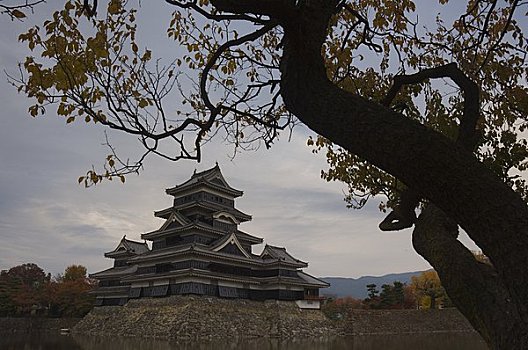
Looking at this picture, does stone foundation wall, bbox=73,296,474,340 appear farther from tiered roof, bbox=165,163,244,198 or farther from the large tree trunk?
the large tree trunk

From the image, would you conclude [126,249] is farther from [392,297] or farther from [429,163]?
[429,163]

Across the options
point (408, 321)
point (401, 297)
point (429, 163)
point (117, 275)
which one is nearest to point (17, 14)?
point (429, 163)

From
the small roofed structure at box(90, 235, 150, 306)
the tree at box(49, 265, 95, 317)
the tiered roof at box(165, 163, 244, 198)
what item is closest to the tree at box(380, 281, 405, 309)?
the tiered roof at box(165, 163, 244, 198)

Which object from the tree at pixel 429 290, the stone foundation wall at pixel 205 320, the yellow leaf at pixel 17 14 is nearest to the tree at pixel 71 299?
the stone foundation wall at pixel 205 320

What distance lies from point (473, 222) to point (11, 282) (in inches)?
1669

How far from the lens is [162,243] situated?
30953mm

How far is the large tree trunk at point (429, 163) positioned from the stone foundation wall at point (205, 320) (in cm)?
2302

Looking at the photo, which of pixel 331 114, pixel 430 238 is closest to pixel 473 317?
pixel 430 238

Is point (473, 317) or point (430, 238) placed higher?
point (430, 238)

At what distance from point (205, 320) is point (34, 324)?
18.3 meters

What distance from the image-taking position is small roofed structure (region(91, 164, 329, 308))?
2752 cm

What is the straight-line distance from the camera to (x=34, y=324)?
35.8 m

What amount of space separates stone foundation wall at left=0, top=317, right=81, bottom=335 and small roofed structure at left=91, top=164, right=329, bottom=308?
4.24 meters

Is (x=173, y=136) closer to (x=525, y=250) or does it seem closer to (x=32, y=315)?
(x=525, y=250)
